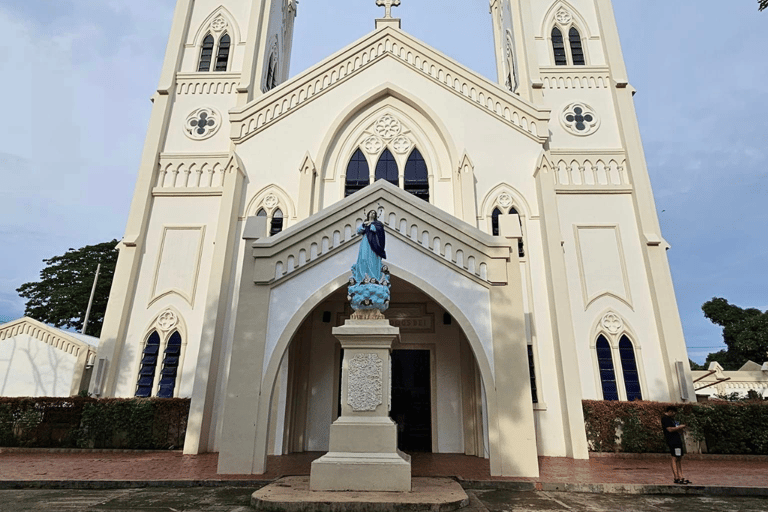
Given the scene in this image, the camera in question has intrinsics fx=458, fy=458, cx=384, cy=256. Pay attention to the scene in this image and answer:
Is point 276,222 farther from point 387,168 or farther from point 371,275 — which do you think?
point 371,275

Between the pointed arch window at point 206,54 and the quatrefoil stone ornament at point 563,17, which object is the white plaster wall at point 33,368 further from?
the quatrefoil stone ornament at point 563,17

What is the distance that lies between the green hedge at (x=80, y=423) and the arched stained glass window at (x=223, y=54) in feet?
43.1

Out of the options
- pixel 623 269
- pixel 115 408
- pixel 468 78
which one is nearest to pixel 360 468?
pixel 115 408

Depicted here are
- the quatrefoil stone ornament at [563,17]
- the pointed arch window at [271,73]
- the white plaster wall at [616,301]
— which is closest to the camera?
the white plaster wall at [616,301]

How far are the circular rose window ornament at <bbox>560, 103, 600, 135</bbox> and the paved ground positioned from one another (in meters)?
12.8

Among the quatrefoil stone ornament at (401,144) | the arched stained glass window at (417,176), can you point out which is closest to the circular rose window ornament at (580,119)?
the arched stained glass window at (417,176)

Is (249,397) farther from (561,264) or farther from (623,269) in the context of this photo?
(623,269)

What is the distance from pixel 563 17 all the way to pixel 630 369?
47.2 ft

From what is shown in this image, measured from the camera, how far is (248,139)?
15164 mm

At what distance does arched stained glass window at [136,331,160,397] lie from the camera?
13.6 m

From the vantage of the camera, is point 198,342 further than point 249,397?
Yes

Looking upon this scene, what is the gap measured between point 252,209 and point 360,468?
32.4ft

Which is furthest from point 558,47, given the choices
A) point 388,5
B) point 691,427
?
point 691,427

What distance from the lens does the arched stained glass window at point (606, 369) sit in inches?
526
